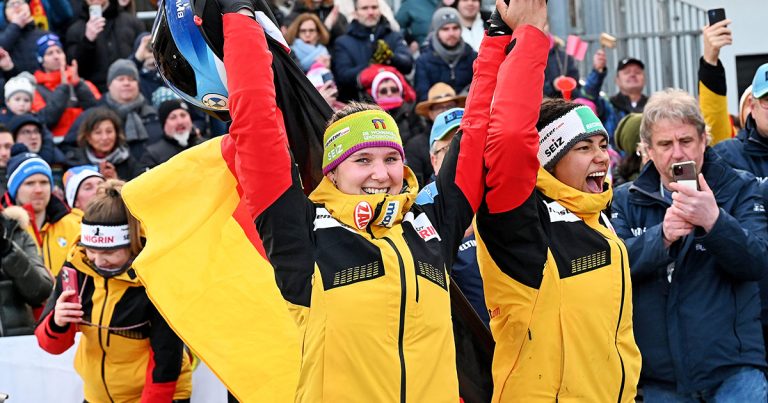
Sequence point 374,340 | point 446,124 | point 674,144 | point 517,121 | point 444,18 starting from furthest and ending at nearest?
1. point 444,18
2. point 446,124
3. point 674,144
4. point 517,121
5. point 374,340

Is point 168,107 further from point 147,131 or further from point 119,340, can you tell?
point 119,340

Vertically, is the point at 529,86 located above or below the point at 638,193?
above

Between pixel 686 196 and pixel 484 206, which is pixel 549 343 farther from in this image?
pixel 686 196

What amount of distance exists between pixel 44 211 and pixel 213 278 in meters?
4.50

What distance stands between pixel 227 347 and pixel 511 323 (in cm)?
126

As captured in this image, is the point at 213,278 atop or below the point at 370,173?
below

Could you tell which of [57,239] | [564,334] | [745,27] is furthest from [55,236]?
[745,27]

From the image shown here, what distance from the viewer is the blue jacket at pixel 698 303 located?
18.4 ft

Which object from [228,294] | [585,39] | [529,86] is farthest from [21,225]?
[585,39]

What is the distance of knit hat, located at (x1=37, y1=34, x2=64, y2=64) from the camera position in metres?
12.4

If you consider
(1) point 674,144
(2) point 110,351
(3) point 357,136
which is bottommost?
(2) point 110,351

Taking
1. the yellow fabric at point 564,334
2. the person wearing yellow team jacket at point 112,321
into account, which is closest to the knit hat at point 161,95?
the person wearing yellow team jacket at point 112,321

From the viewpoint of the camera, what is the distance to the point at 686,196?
5453mm

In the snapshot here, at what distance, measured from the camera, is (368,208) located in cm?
426
